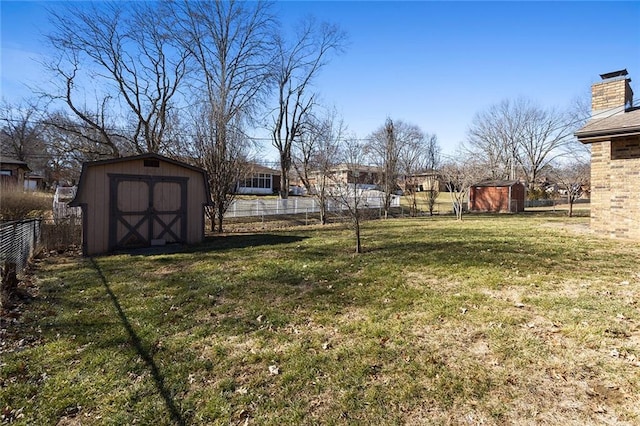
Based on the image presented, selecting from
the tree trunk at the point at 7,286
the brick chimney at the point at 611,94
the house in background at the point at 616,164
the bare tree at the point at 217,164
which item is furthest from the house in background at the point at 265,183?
the tree trunk at the point at 7,286

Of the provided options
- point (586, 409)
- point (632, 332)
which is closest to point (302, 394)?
point (586, 409)

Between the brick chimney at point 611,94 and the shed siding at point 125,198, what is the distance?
1243cm

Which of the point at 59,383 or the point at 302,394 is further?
the point at 59,383

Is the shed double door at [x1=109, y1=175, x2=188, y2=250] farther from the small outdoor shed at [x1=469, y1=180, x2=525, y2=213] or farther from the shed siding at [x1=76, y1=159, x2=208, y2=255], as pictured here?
the small outdoor shed at [x1=469, y1=180, x2=525, y2=213]

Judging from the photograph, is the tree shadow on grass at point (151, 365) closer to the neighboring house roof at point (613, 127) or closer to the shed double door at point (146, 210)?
the shed double door at point (146, 210)

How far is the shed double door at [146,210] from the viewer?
30.2ft

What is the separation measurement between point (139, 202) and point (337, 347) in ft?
27.2

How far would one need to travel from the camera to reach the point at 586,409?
230cm

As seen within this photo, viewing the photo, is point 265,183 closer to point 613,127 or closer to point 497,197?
point 497,197

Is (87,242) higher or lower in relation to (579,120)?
lower

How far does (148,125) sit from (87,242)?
555 inches

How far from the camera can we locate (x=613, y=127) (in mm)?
8172

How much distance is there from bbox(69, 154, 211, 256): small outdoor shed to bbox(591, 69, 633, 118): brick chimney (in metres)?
12.3

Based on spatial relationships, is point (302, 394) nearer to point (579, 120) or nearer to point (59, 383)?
point (59, 383)
